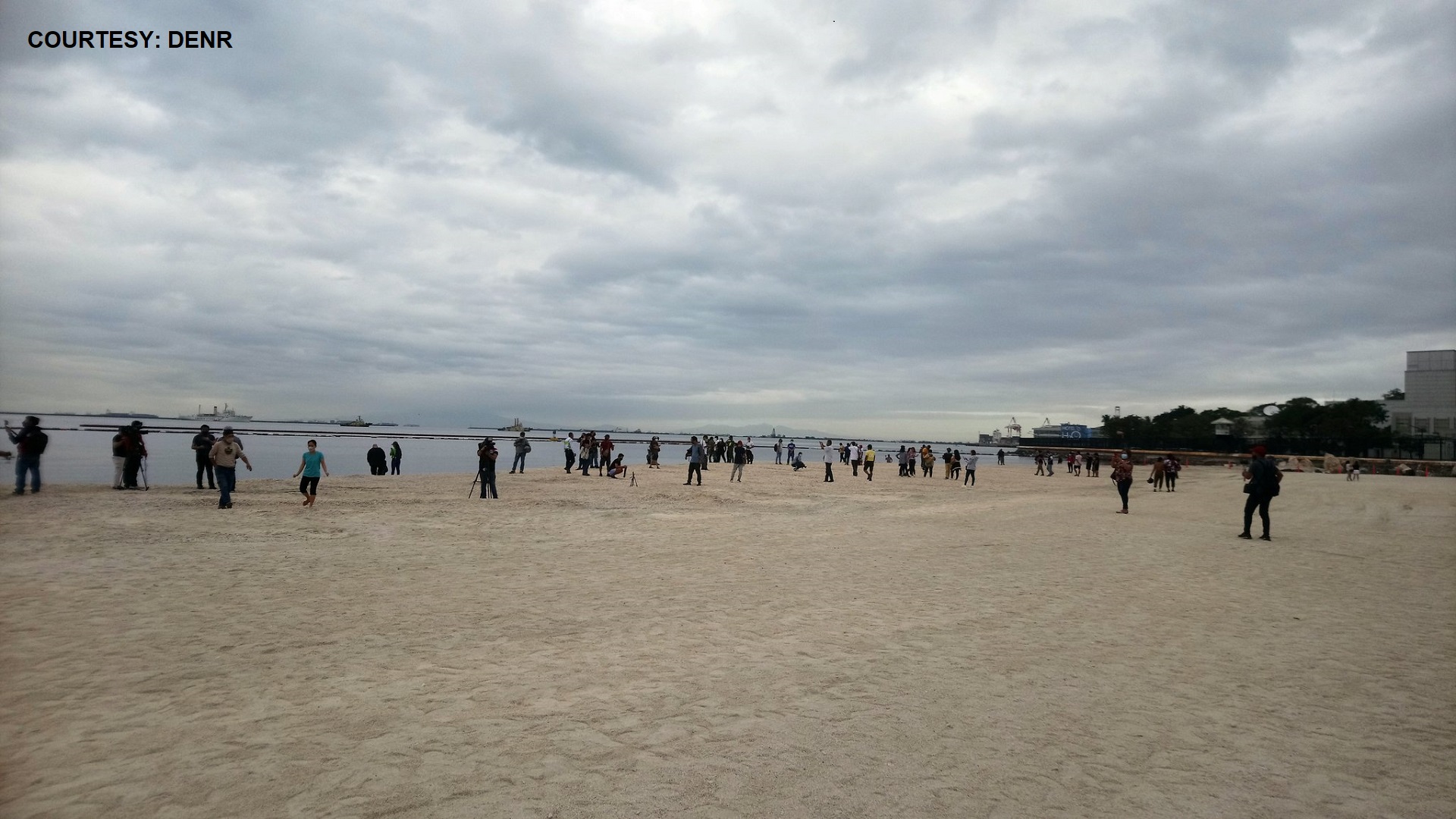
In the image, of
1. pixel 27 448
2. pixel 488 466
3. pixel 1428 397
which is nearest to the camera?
pixel 27 448

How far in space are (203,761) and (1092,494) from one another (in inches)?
1257

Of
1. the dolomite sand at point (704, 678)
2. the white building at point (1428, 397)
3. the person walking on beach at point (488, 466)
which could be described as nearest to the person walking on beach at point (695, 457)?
the person walking on beach at point (488, 466)

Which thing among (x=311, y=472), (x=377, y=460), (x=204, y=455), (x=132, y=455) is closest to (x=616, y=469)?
(x=377, y=460)

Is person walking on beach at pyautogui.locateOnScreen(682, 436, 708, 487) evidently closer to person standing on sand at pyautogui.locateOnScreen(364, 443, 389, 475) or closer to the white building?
person standing on sand at pyautogui.locateOnScreen(364, 443, 389, 475)

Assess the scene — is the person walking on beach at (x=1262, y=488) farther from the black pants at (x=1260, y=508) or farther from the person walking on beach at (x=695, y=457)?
the person walking on beach at (x=695, y=457)

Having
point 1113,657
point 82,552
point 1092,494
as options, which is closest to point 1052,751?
point 1113,657

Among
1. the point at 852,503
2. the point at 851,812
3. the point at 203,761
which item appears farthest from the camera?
the point at 852,503

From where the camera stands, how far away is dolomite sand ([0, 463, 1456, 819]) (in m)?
4.23

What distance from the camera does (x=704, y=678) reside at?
614 centimetres

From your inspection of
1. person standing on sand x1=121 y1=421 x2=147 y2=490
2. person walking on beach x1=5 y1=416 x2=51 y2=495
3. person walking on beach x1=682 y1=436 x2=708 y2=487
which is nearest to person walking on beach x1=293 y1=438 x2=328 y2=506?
person walking on beach x1=5 y1=416 x2=51 y2=495

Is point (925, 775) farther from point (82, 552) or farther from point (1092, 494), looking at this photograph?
point (1092, 494)

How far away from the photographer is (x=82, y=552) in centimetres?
1088

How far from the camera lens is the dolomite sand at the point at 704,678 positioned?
4.23 meters

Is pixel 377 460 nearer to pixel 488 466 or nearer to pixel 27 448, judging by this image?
pixel 488 466
